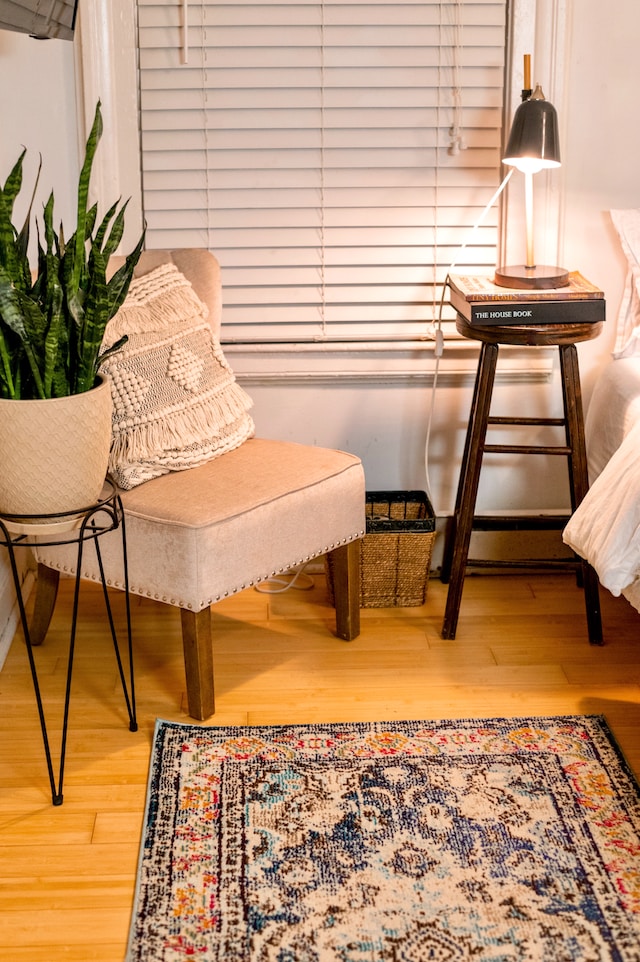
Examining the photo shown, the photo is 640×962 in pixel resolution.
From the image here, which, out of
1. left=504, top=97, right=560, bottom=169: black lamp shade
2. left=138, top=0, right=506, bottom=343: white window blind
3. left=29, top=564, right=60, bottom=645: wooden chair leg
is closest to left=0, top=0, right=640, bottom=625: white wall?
left=138, top=0, right=506, bottom=343: white window blind

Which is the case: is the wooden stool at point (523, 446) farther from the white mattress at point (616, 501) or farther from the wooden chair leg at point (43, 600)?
the wooden chair leg at point (43, 600)

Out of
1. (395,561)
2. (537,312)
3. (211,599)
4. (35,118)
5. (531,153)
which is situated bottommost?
(395,561)

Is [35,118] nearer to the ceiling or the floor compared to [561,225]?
nearer to the ceiling

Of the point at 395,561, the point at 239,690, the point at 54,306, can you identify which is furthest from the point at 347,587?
the point at 54,306

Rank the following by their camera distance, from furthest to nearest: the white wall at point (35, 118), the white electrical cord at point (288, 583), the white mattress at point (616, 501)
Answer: the white electrical cord at point (288, 583), the white wall at point (35, 118), the white mattress at point (616, 501)

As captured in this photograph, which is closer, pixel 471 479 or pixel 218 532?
pixel 218 532

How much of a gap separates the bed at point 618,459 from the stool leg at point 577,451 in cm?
10

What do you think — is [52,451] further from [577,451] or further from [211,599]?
[577,451]

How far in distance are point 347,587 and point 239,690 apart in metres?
0.37

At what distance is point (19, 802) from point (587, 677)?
50.3 inches

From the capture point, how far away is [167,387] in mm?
2404

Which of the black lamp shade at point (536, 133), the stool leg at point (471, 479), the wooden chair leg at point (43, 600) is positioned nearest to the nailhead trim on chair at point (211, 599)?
the wooden chair leg at point (43, 600)

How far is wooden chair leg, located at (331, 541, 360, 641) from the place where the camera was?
8.48ft

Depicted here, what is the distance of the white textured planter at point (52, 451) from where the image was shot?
1876mm
